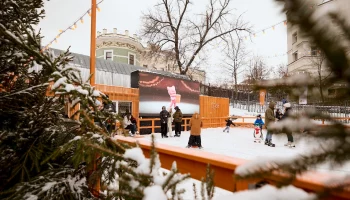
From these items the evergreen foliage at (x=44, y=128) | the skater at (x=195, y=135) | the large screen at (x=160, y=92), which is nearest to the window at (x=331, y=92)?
the evergreen foliage at (x=44, y=128)

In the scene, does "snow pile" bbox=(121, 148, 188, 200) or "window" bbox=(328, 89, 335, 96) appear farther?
"snow pile" bbox=(121, 148, 188, 200)

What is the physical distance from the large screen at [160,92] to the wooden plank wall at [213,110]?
74.1 inches

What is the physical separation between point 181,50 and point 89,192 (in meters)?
24.6

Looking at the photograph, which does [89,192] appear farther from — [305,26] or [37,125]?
[305,26]

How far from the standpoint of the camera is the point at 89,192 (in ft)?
5.88

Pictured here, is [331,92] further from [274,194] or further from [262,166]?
[274,194]

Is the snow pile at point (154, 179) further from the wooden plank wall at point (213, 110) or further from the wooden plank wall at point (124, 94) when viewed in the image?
the wooden plank wall at point (213, 110)

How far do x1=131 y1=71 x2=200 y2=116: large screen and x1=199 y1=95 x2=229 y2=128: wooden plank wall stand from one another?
188 cm

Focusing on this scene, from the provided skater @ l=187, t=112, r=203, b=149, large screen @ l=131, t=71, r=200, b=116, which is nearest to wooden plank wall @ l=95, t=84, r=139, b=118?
large screen @ l=131, t=71, r=200, b=116

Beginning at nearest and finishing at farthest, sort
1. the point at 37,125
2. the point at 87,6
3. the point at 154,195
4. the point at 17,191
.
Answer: the point at 154,195 → the point at 17,191 → the point at 37,125 → the point at 87,6

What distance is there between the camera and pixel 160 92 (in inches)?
591

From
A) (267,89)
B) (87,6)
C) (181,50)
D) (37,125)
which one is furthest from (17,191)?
(181,50)

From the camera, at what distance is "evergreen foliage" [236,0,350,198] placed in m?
0.32

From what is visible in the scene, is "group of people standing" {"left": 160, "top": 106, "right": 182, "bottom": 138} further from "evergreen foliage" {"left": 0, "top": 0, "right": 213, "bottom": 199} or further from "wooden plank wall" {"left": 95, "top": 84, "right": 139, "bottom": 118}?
"evergreen foliage" {"left": 0, "top": 0, "right": 213, "bottom": 199}
